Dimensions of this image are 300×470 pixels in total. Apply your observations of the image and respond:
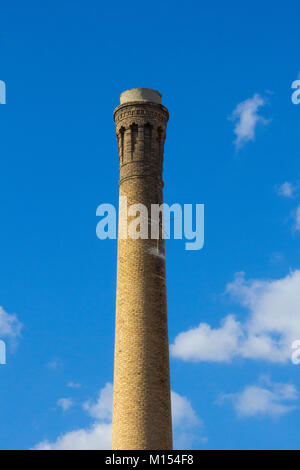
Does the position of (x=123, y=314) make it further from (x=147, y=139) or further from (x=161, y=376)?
(x=147, y=139)

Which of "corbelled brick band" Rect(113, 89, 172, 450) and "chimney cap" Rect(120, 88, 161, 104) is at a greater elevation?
"chimney cap" Rect(120, 88, 161, 104)

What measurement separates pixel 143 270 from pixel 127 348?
2.85 metres

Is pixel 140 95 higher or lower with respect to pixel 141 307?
higher

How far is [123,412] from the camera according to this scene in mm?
24781

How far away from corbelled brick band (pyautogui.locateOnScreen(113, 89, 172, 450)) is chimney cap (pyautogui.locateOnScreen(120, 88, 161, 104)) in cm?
8

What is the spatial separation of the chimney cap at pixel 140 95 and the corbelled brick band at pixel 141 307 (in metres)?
0.08

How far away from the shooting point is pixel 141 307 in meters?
25.8

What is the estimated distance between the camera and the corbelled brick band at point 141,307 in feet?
80.8

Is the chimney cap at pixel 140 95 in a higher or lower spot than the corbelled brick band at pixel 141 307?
higher

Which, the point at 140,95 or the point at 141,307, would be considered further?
the point at 140,95

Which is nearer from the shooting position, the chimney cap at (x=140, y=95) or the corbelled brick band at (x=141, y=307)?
the corbelled brick band at (x=141, y=307)

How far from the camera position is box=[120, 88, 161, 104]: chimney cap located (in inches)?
1146

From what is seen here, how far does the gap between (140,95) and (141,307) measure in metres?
8.68
